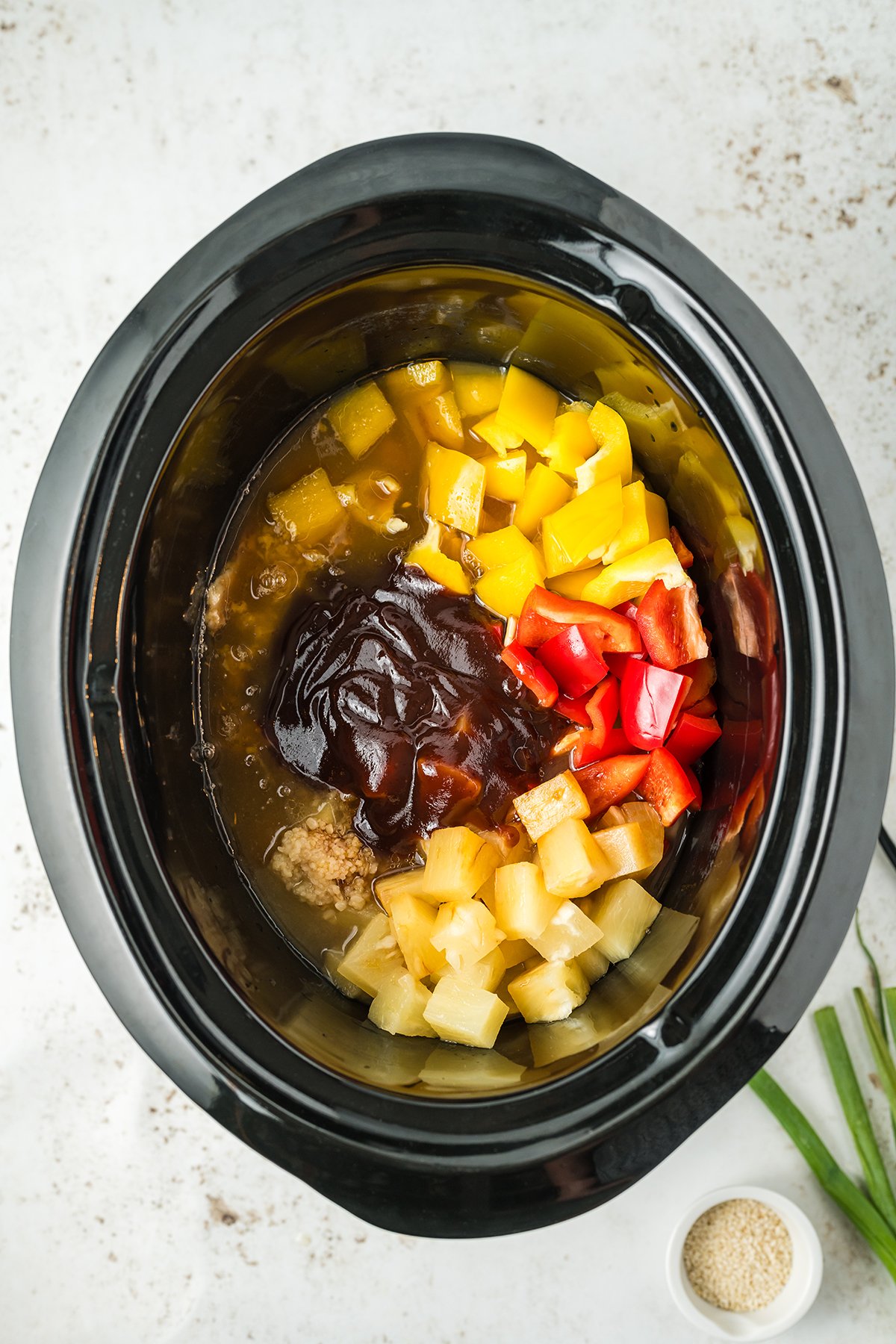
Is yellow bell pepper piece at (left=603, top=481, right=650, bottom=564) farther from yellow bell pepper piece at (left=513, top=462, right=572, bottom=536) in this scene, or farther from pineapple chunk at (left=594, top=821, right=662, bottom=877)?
pineapple chunk at (left=594, top=821, right=662, bottom=877)

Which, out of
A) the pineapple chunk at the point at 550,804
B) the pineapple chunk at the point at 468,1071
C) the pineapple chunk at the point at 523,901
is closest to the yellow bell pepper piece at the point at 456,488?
the pineapple chunk at the point at 550,804

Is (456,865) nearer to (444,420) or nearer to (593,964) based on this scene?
(593,964)

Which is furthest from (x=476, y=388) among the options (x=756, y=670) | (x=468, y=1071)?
(x=468, y=1071)

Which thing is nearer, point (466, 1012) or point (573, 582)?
point (466, 1012)

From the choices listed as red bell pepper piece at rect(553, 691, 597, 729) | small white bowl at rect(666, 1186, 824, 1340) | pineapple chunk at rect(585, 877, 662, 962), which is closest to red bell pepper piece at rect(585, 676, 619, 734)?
red bell pepper piece at rect(553, 691, 597, 729)

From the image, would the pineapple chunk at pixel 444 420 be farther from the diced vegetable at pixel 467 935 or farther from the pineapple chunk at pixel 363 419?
the diced vegetable at pixel 467 935

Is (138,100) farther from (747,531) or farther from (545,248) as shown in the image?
(747,531)

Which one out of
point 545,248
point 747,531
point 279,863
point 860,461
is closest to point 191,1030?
point 279,863
